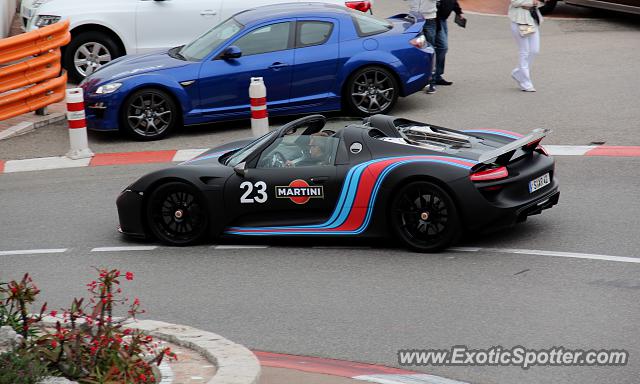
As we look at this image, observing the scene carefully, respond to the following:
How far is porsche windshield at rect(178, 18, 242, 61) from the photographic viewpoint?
15242 mm

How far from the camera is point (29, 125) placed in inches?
635

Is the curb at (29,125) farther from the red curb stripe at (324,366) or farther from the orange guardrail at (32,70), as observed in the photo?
the red curb stripe at (324,366)

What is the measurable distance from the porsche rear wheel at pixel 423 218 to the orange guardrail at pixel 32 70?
7874 millimetres

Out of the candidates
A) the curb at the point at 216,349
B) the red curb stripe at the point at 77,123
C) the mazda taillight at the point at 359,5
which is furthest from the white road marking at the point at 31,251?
the mazda taillight at the point at 359,5

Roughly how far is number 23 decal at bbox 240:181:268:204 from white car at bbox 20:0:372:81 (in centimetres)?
798

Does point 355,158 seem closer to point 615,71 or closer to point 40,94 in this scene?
point 40,94

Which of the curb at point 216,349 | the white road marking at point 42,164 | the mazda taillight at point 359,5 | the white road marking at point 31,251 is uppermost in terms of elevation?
the mazda taillight at point 359,5

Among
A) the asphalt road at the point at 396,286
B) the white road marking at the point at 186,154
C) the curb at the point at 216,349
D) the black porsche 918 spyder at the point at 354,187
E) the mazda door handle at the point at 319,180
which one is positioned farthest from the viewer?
the white road marking at the point at 186,154

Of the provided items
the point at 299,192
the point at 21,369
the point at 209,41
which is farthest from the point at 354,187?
the point at 209,41

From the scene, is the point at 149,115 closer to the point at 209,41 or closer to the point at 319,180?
the point at 209,41

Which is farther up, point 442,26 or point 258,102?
point 442,26

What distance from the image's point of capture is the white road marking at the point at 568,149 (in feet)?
44.0

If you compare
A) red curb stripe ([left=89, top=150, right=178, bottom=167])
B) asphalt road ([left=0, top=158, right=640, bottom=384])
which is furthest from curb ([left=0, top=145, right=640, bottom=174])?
asphalt road ([left=0, top=158, right=640, bottom=384])

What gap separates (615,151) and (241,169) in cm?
506
